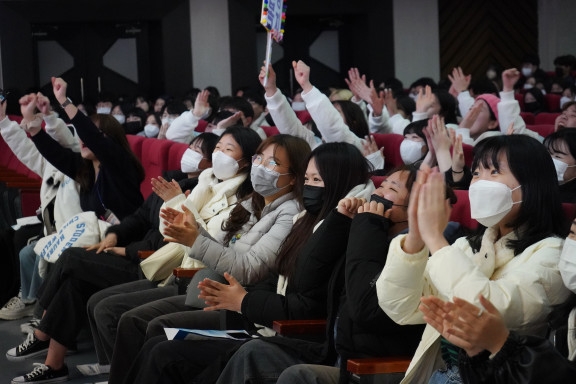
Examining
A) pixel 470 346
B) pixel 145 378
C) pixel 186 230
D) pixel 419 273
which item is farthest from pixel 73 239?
pixel 470 346

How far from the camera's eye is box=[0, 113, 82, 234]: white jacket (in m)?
5.65

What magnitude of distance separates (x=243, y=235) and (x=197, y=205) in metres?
0.55

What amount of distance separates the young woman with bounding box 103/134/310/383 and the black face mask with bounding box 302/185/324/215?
340 millimetres

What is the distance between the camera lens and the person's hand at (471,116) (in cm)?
595

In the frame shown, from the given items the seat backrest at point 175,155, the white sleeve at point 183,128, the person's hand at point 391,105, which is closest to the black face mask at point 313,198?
the seat backrest at point 175,155

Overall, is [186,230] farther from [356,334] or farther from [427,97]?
[427,97]

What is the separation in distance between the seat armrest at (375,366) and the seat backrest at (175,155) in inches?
128

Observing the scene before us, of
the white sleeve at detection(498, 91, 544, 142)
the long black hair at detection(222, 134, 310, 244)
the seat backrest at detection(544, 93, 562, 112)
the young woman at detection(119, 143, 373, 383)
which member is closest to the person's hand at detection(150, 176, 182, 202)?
the long black hair at detection(222, 134, 310, 244)

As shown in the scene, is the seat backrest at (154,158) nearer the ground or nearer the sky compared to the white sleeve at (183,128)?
nearer the ground

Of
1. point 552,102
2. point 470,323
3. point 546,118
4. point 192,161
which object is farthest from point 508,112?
point 552,102

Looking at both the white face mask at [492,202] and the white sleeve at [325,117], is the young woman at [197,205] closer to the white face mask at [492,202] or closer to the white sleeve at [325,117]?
the white sleeve at [325,117]

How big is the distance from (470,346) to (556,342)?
33 centimetres

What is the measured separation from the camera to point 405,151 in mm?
5262

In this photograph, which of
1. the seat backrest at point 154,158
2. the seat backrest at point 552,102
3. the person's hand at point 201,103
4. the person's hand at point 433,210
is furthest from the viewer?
the seat backrest at point 552,102
